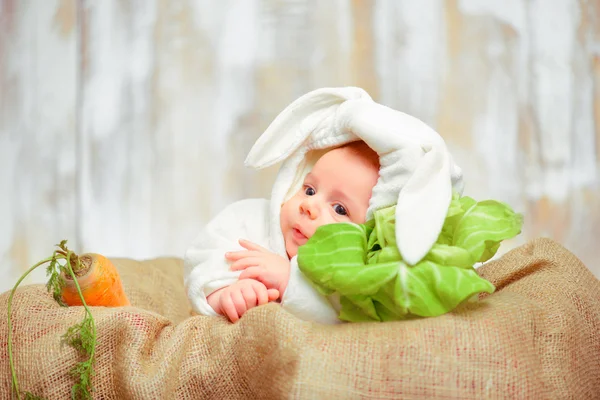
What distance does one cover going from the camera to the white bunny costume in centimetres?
135

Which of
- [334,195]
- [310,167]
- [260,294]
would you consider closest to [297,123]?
[310,167]

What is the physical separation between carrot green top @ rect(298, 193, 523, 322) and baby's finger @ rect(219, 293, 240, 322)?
0.15 metres

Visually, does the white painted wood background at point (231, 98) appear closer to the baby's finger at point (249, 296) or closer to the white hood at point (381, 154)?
the white hood at point (381, 154)

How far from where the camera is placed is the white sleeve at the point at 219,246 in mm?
1533

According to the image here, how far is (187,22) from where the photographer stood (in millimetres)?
2672

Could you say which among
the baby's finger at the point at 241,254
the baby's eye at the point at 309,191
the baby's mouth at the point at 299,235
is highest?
the baby's eye at the point at 309,191

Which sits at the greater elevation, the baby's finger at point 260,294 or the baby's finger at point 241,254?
the baby's finger at point 241,254

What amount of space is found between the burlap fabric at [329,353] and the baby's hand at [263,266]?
126 mm

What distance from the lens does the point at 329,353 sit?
118cm

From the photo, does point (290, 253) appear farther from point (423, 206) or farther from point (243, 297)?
point (423, 206)

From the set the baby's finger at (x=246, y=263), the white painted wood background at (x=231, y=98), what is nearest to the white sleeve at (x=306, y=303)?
the baby's finger at (x=246, y=263)

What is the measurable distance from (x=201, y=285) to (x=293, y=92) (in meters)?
1.23

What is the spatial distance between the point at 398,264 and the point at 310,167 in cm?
46

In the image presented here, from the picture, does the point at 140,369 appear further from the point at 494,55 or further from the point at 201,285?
the point at 494,55
